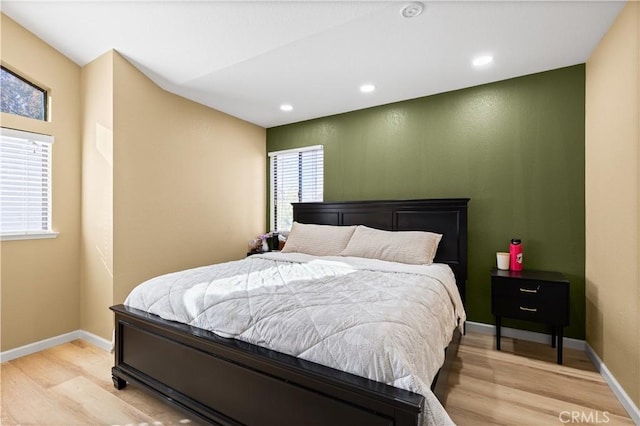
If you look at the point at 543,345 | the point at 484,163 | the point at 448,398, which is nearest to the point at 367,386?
the point at 448,398

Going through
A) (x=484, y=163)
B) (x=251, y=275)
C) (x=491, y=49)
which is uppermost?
(x=491, y=49)

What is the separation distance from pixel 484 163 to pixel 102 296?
12.7ft

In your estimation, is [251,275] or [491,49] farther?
[491,49]

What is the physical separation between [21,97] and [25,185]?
77cm

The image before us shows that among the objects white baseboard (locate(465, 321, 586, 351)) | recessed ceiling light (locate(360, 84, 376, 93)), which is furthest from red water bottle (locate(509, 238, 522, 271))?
recessed ceiling light (locate(360, 84, 376, 93))

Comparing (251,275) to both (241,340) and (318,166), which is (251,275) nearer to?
(241,340)

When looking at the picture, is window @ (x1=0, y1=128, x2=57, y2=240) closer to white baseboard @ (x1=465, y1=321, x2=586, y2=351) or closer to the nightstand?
the nightstand

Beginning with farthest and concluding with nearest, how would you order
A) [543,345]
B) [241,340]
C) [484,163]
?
[484,163] < [543,345] < [241,340]

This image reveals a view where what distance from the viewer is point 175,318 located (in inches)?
71.4

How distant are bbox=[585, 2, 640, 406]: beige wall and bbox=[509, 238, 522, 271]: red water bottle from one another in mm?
488

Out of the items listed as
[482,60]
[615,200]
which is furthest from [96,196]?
[615,200]

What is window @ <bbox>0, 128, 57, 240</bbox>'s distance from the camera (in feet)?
8.30

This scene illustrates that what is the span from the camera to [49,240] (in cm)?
278

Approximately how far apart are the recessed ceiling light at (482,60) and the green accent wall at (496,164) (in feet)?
1.59
